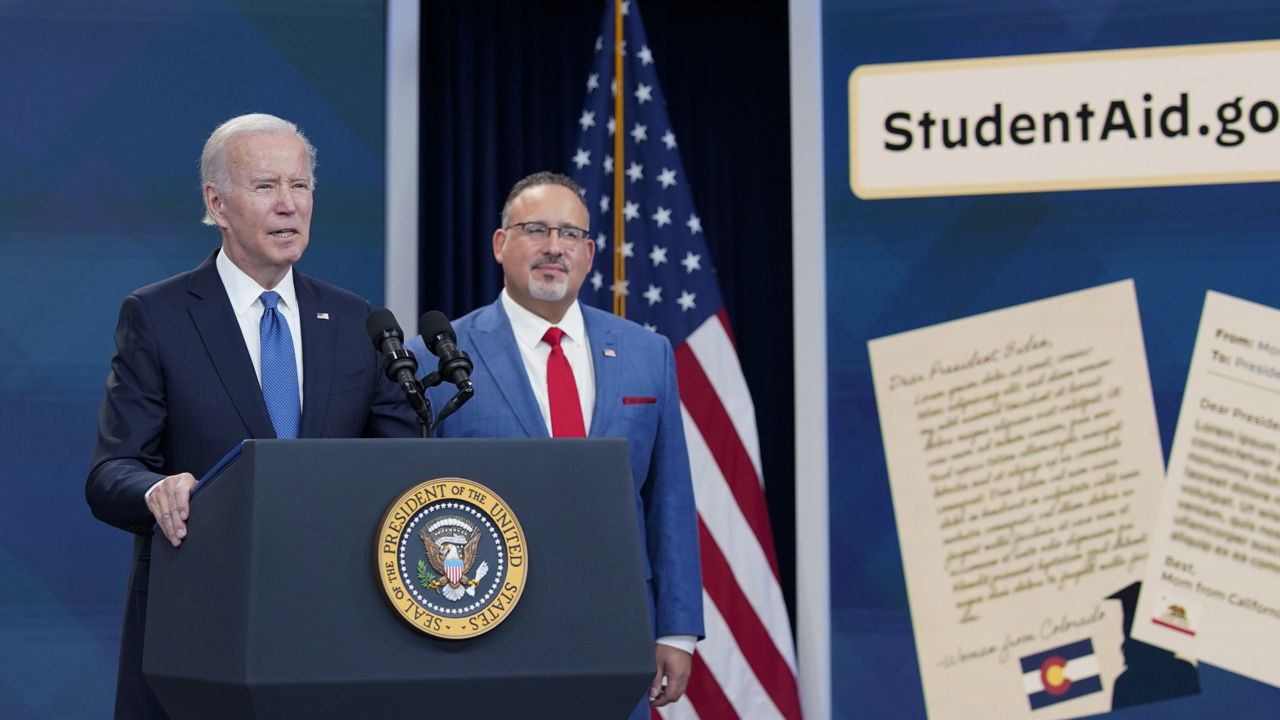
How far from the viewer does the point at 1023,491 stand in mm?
4059

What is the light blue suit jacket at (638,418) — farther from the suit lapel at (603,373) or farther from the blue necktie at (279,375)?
the blue necktie at (279,375)

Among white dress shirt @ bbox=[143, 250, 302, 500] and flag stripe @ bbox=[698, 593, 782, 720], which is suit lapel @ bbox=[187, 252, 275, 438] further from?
flag stripe @ bbox=[698, 593, 782, 720]

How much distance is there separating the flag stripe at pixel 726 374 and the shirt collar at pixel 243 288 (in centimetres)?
211

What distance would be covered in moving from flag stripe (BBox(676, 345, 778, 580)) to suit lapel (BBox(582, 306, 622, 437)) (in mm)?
1093

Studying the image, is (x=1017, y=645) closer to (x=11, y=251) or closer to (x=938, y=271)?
(x=938, y=271)

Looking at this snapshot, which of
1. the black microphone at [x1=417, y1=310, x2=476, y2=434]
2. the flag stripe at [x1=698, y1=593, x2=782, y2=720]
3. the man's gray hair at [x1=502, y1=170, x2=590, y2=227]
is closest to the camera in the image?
the black microphone at [x1=417, y1=310, x2=476, y2=434]

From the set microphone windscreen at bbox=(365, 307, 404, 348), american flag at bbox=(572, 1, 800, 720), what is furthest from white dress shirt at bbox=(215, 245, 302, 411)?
american flag at bbox=(572, 1, 800, 720)

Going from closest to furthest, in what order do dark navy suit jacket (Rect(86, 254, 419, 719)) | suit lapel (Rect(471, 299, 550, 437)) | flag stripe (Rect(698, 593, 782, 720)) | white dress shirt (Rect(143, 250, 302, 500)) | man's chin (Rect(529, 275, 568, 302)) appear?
dark navy suit jacket (Rect(86, 254, 419, 719))
white dress shirt (Rect(143, 250, 302, 500))
suit lapel (Rect(471, 299, 550, 437))
man's chin (Rect(529, 275, 568, 302))
flag stripe (Rect(698, 593, 782, 720))

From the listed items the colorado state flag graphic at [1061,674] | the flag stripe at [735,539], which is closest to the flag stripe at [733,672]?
the flag stripe at [735,539]

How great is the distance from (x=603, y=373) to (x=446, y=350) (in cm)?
118

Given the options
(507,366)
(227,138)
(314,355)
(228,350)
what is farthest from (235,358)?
(507,366)

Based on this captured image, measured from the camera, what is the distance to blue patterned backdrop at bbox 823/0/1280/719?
400cm

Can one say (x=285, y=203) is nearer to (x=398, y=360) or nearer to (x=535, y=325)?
(x=398, y=360)

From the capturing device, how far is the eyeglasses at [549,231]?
3.20 m
